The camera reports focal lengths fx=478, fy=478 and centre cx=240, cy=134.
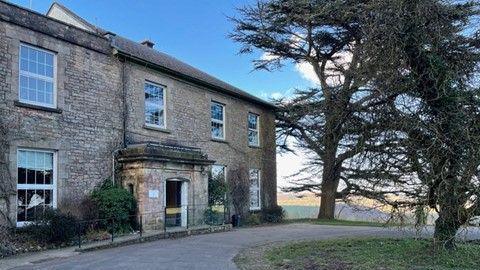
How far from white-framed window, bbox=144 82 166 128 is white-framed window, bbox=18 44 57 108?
441cm

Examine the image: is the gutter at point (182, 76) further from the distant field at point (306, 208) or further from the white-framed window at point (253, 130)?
the distant field at point (306, 208)

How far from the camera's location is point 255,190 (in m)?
26.4

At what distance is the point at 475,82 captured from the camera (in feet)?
32.4

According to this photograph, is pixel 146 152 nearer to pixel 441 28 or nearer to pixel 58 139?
pixel 58 139

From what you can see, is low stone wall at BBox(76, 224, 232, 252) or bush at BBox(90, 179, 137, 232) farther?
bush at BBox(90, 179, 137, 232)

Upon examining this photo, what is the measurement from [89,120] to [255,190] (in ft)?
40.0

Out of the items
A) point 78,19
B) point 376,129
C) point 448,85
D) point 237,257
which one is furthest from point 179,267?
point 78,19

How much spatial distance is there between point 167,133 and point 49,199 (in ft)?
20.1

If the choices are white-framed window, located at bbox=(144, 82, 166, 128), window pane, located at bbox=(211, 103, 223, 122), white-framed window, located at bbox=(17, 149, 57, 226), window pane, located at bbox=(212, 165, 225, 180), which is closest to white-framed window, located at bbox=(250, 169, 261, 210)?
window pane, located at bbox=(212, 165, 225, 180)

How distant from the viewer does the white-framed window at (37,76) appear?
1444 cm

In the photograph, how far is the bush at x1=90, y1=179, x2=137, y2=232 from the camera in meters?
15.6

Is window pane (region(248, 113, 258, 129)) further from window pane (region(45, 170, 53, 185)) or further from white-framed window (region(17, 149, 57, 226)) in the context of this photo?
window pane (region(45, 170, 53, 185))

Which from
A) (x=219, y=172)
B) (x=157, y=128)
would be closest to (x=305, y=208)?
(x=219, y=172)

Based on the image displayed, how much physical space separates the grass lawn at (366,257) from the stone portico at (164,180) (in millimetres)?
5435
